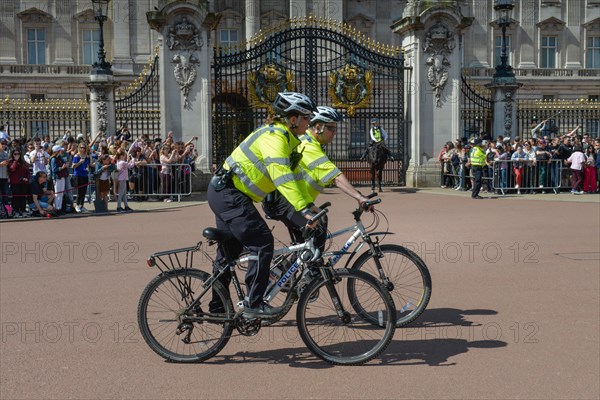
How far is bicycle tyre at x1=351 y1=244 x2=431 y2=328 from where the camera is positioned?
690cm

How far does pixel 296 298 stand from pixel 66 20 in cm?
4971

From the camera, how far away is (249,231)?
574 cm

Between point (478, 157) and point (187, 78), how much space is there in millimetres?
8536

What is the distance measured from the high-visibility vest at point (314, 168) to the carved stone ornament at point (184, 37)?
15.7 m

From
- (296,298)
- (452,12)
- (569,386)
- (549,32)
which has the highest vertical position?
(549,32)

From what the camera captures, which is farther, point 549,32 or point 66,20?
point 549,32

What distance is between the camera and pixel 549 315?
7230 mm

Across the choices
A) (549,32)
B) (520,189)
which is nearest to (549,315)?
(520,189)

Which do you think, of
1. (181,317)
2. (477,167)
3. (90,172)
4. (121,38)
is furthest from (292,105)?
(121,38)

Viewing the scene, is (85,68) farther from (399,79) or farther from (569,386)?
(569,386)

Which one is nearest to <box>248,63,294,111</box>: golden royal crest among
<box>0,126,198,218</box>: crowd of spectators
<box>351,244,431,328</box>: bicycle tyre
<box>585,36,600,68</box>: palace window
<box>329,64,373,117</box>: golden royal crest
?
<box>329,64,373,117</box>: golden royal crest

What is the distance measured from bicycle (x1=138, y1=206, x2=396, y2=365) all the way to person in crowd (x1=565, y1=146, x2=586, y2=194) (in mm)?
17970

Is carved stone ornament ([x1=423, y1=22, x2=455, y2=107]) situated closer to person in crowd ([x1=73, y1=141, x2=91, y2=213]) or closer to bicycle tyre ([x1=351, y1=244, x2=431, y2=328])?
person in crowd ([x1=73, y1=141, x2=91, y2=213])

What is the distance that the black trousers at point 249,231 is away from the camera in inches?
226
